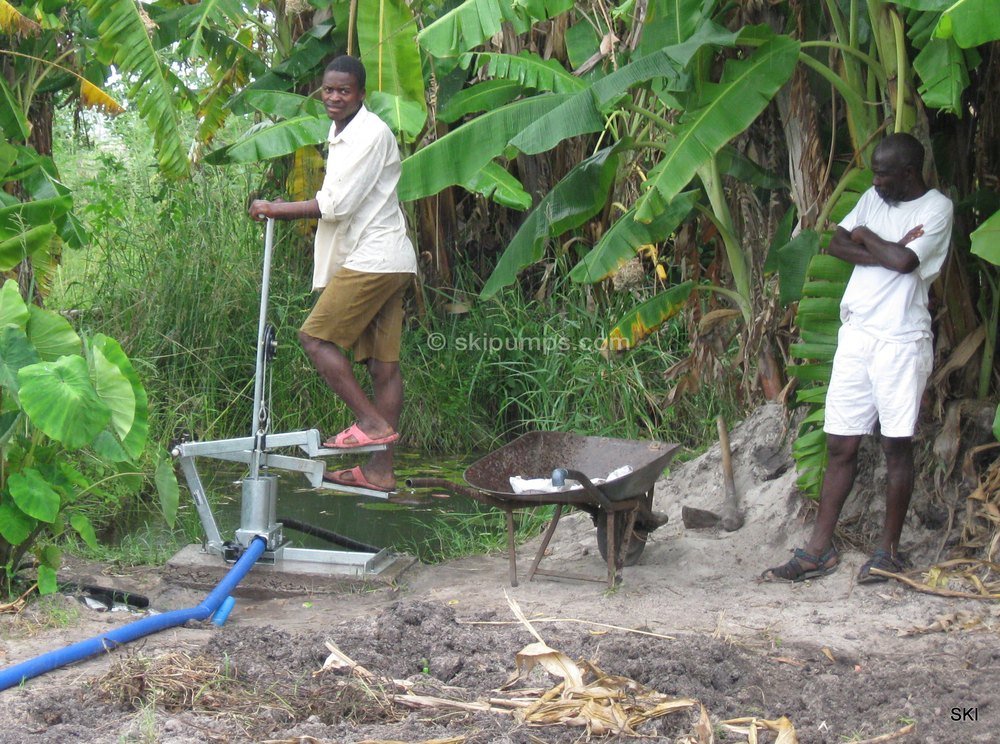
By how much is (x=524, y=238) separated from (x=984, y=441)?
8.13ft

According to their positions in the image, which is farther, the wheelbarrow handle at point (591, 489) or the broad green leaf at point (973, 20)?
the wheelbarrow handle at point (591, 489)

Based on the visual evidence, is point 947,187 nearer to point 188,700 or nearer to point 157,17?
point 188,700

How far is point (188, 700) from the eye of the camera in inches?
152

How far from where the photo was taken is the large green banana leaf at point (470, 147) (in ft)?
18.9

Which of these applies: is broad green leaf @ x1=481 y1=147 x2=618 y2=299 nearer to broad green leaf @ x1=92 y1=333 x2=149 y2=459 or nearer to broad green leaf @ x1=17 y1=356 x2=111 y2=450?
broad green leaf @ x1=92 y1=333 x2=149 y2=459

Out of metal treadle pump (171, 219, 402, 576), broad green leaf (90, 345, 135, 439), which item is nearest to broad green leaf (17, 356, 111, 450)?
broad green leaf (90, 345, 135, 439)

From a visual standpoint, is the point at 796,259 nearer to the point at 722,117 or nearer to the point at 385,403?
the point at 722,117

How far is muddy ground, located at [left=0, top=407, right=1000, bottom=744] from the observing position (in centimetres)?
369

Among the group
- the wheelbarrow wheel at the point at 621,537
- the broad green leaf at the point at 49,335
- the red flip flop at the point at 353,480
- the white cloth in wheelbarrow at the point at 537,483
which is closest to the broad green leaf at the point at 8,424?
the broad green leaf at the point at 49,335

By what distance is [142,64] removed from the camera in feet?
23.5

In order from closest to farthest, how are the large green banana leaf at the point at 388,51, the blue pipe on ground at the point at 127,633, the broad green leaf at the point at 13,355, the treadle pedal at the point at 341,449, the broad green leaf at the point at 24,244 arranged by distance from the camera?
the blue pipe on ground at the point at 127,633
the broad green leaf at the point at 13,355
the broad green leaf at the point at 24,244
the treadle pedal at the point at 341,449
the large green banana leaf at the point at 388,51

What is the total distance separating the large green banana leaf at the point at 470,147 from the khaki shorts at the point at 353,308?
56 cm

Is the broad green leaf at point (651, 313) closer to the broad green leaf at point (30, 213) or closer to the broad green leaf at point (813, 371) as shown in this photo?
the broad green leaf at point (813, 371)

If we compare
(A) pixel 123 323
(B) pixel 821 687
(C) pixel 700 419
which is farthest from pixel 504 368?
(B) pixel 821 687
